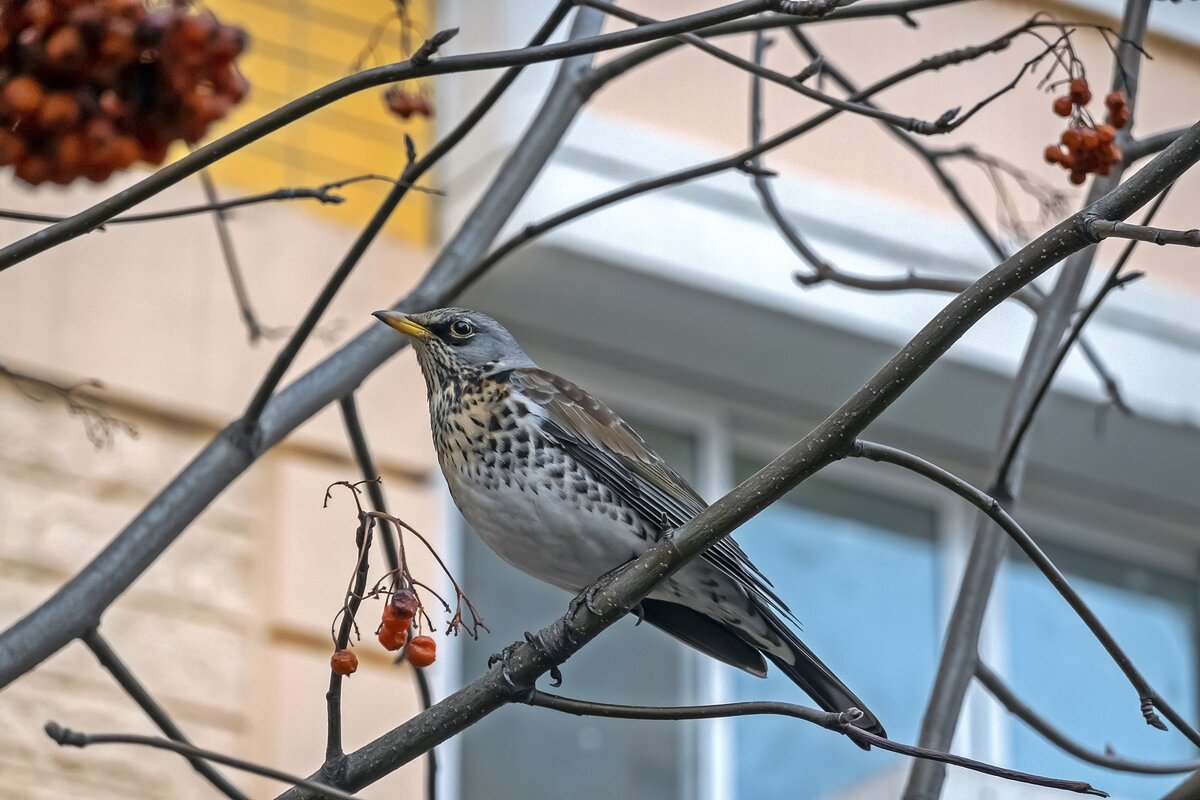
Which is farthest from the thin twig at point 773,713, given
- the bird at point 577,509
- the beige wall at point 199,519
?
the beige wall at point 199,519

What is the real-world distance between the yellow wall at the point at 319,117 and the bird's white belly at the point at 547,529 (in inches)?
87.5

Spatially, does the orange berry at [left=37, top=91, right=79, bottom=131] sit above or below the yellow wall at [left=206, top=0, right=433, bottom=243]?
below

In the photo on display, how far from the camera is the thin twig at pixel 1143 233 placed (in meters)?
1.86

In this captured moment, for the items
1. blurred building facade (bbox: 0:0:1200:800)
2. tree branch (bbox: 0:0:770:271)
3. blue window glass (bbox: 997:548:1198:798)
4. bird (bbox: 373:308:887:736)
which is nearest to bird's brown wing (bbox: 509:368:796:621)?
bird (bbox: 373:308:887:736)

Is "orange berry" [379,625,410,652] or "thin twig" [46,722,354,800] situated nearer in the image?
"thin twig" [46,722,354,800]

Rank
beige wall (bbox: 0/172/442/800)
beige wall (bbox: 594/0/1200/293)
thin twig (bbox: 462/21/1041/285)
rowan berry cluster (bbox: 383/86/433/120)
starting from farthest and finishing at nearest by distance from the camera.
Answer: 1. beige wall (bbox: 594/0/1200/293)
2. beige wall (bbox: 0/172/442/800)
3. rowan berry cluster (bbox: 383/86/433/120)
4. thin twig (bbox: 462/21/1041/285)

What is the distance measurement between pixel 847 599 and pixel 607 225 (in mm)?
1372

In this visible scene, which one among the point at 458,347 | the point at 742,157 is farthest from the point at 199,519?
the point at 742,157

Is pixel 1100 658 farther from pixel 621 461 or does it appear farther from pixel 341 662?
pixel 341 662

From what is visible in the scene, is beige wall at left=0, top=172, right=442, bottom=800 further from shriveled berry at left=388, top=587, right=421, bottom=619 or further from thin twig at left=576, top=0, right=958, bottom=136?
shriveled berry at left=388, top=587, right=421, bottom=619

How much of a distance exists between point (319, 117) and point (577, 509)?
2536mm

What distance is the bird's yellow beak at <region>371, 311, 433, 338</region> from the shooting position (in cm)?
309

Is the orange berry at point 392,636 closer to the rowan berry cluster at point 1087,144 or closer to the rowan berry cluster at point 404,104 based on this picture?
the rowan berry cluster at point 1087,144

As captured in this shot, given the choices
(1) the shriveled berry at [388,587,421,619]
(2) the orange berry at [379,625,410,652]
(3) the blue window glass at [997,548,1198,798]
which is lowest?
(2) the orange berry at [379,625,410,652]
